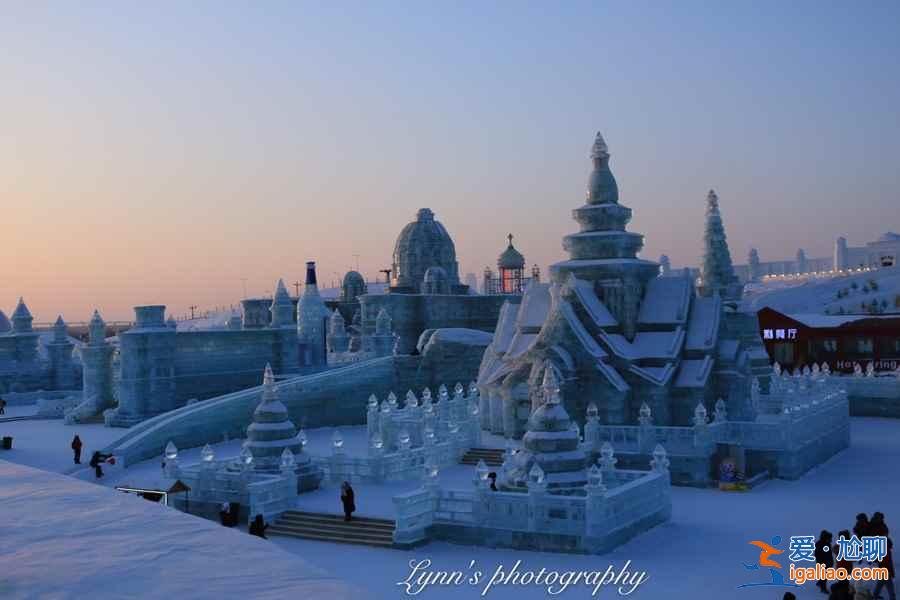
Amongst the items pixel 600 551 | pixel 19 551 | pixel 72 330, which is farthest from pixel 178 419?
pixel 72 330

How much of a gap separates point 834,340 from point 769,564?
43.7 m

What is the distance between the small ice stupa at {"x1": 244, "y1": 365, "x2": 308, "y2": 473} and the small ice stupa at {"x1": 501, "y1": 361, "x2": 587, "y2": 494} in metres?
6.62

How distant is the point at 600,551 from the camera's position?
1777 centimetres

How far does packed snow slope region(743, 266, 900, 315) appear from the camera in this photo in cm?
8112

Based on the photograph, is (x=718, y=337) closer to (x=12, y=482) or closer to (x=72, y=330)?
(x=12, y=482)

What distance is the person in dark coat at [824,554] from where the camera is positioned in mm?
15180

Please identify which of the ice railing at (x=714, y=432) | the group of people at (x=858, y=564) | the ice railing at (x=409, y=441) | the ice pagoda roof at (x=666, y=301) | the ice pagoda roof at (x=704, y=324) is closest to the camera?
the group of people at (x=858, y=564)

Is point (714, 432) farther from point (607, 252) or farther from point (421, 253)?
point (421, 253)

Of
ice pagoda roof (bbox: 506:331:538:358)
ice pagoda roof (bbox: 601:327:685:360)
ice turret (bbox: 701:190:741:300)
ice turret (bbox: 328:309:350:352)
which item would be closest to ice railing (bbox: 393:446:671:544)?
ice pagoda roof (bbox: 601:327:685:360)

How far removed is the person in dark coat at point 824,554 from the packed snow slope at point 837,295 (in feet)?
223

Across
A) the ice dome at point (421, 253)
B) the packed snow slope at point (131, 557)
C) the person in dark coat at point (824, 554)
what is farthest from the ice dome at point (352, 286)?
the packed snow slope at point (131, 557)

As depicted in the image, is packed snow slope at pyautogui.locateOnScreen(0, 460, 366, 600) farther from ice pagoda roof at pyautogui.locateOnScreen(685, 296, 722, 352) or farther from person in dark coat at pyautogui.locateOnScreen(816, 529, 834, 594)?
ice pagoda roof at pyautogui.locateOnScreen(685, 296, 722, 352)

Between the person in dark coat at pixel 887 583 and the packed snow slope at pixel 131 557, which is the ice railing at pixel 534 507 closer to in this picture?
the person in dark coat at pixel 887 583

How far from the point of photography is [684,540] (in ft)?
61.7
